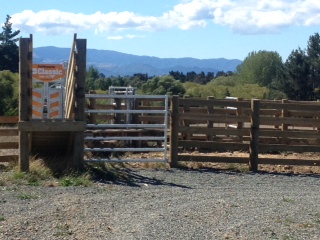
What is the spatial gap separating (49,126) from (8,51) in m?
48.2

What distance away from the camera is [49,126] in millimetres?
14258

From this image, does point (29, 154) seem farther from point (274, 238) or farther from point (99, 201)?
point (274, 238)

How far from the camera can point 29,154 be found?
14.6 metres

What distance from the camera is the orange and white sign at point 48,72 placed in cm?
1748

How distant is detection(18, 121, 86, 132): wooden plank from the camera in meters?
14.2

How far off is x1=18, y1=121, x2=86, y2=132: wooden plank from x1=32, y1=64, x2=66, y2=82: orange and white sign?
11.2 feet

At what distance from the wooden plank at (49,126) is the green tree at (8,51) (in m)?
46.0

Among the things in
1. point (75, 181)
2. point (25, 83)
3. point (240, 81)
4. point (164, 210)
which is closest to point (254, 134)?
point (75, 181)

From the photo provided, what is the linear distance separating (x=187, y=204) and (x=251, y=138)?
5.60m

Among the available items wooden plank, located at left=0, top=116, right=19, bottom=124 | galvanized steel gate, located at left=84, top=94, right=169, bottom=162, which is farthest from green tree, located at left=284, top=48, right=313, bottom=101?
wooden plank, located at left=0, top=116, right=19, bottom=124

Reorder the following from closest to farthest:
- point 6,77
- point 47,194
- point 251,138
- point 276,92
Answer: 1. point 47,194
2. point 251,138
3. point 6,77
4. point 276,92

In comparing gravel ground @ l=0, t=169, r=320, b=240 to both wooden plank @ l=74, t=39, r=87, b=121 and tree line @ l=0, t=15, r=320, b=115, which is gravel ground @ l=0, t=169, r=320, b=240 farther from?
tree line @ l=0, t=15, r=320, b=115

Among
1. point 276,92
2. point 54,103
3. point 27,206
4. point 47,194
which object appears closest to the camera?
point 27,206

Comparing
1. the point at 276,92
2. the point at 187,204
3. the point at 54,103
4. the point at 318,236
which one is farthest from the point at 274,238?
the point at 276,92
